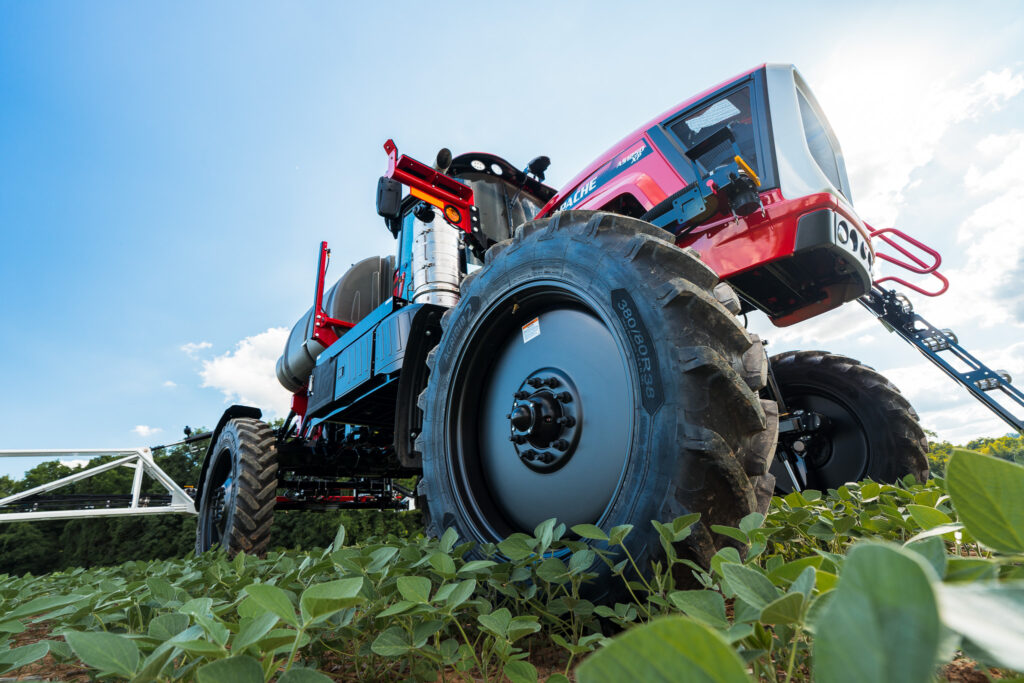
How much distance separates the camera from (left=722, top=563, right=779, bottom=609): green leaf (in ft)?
1.37

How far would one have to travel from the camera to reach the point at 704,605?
0.52m

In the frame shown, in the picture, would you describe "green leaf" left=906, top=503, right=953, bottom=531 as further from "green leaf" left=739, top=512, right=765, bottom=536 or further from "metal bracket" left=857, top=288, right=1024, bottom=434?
"metal bracket" left=857, top=288, right=1024, bottom=434

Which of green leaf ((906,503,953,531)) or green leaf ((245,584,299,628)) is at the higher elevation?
green leaf ((906,503,953,531))

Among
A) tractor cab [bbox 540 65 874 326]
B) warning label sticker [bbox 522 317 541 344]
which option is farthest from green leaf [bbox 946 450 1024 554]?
tractor cab [bbox 540 65 874 326]

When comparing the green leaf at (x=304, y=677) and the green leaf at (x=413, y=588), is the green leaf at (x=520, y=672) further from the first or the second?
the green leaf at (x=304, y=677)

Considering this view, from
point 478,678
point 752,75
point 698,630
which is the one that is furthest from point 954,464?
point 752,75

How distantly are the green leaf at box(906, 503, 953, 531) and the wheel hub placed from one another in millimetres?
980

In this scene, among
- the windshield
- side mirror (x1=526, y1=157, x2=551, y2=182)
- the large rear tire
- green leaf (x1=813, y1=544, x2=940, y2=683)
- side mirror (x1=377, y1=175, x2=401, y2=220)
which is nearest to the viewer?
green leaf (x1=813, y1=544, x2=940, y2=683)

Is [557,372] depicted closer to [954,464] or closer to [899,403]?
[954,464]

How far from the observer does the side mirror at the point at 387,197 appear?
336cm

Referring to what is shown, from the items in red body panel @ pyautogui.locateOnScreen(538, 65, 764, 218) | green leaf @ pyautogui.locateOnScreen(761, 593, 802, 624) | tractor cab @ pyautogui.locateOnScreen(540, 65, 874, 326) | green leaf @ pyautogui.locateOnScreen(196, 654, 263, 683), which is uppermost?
red body panel @ pyautogui.locateOnScreen(538, 65, 764, 218)

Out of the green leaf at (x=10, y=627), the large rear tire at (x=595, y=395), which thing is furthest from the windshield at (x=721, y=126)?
the green leaf at (x=10, y=627)

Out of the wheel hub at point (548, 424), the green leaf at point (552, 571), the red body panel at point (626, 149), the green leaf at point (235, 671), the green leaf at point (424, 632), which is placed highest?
the red body panel at point (626, 149)

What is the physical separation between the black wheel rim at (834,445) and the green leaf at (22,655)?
3122 mm
